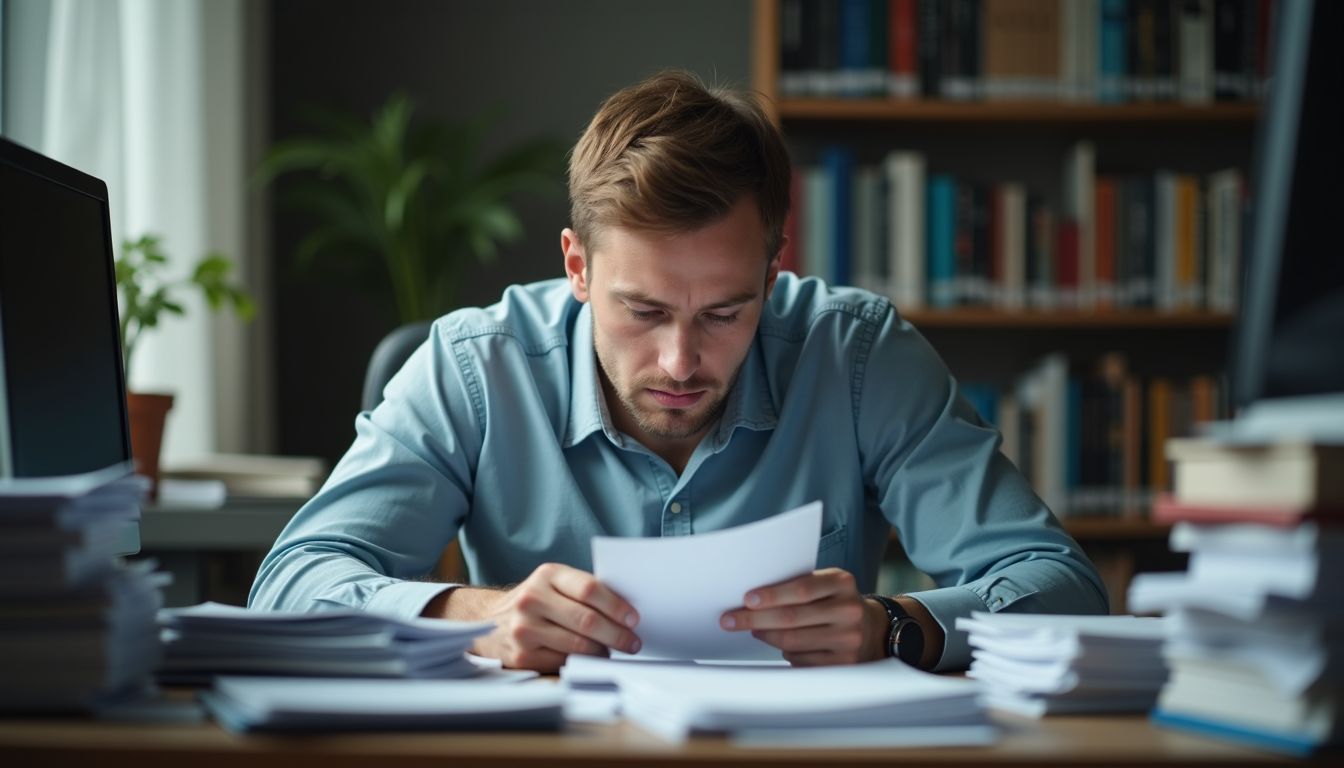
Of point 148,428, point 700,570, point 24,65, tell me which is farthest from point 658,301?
point 24,65

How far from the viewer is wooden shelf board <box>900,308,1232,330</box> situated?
290 cm

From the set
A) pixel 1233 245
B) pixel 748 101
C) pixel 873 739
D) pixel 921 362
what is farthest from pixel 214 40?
pixel 873 739

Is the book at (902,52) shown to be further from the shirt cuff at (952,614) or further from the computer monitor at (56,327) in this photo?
the computer monitor at (56,327)

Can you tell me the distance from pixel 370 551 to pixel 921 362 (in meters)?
0.70

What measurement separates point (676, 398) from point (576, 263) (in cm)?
23

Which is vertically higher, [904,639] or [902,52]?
[902,52]

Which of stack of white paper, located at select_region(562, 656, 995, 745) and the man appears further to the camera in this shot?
the man

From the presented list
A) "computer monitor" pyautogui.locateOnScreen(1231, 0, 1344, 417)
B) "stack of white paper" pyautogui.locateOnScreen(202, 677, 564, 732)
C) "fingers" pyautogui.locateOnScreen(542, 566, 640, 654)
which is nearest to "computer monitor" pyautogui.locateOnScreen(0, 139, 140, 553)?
"stack of white paper" pyautogui.locateOnScreen(202, 677, 564, 732)

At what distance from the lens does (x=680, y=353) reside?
1.43 metres

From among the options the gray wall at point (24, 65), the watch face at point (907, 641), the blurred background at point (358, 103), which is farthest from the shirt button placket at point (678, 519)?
the blurred background at point (358, 103)

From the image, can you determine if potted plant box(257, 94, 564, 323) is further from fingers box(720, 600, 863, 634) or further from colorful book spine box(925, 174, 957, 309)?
fingers box(720, 600, 863, 634)

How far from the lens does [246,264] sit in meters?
2.97

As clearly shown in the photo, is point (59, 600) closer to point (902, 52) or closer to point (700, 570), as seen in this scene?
point (700, 570)

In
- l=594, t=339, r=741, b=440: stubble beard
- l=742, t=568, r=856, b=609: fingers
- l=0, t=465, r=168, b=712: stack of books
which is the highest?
l=594, t=339, r=741, b=440: stubble beard
